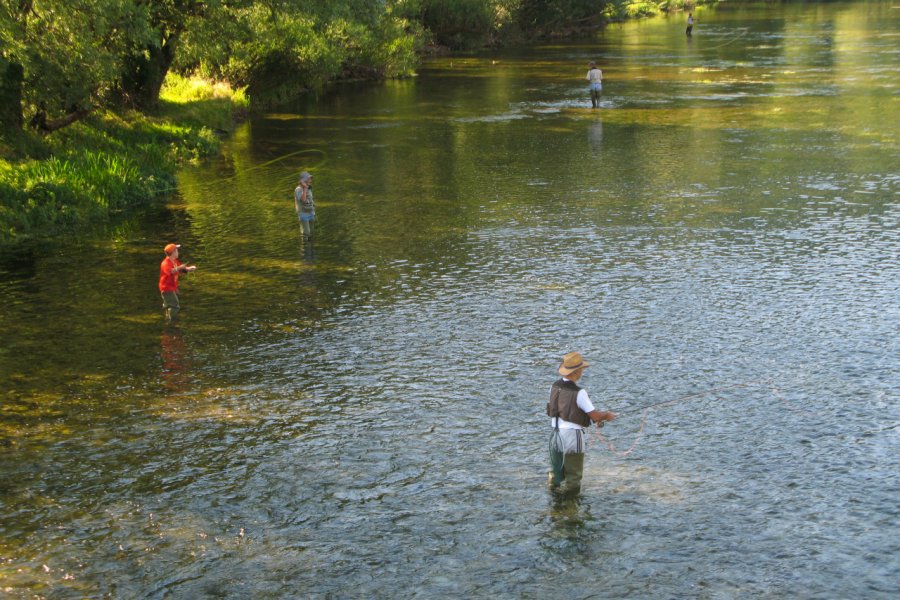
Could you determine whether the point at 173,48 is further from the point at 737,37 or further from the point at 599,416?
the point at 737,37

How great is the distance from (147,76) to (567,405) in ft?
96.4

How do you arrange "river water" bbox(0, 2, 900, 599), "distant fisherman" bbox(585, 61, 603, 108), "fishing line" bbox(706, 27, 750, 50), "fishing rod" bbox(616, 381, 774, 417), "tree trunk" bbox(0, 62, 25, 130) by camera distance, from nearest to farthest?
"river water" bbox(0, 2, 900, 599) < "fishing rod" bbox(616, 381, 774, 417) < "tree trunk" bbox(0, 62, 25, 130) < "distant fisherman" bbox(585, 61, 603, 108) < "fishing line" bbox(706, 27, 750, 50)

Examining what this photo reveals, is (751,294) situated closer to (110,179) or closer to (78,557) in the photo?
(78,557)

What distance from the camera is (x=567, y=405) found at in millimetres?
10258

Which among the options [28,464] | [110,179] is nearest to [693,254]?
[28,464]

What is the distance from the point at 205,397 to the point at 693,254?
1058 cm

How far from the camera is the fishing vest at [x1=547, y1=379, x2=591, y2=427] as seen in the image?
10227mm

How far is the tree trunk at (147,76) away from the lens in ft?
116

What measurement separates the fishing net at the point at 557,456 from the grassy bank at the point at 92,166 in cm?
1669

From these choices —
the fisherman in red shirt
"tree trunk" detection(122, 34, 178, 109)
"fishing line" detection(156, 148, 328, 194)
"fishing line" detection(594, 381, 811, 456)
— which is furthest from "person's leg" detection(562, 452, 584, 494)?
"tree trunk" detection(122, 34, 178, 109)

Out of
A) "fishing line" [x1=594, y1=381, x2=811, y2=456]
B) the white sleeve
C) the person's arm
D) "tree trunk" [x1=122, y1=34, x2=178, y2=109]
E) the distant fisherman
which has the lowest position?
"fishing line" [x1=594, y1=381, x2=811, y2=456]

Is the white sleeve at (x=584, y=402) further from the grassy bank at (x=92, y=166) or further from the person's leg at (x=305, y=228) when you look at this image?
the grassy bank at (x=92, y=166)

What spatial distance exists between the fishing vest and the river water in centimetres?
100

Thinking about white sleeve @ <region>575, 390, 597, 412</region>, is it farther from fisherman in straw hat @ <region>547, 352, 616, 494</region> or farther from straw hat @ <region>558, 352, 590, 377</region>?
straw hat @ <region>558, 352, 590, 377</region>
